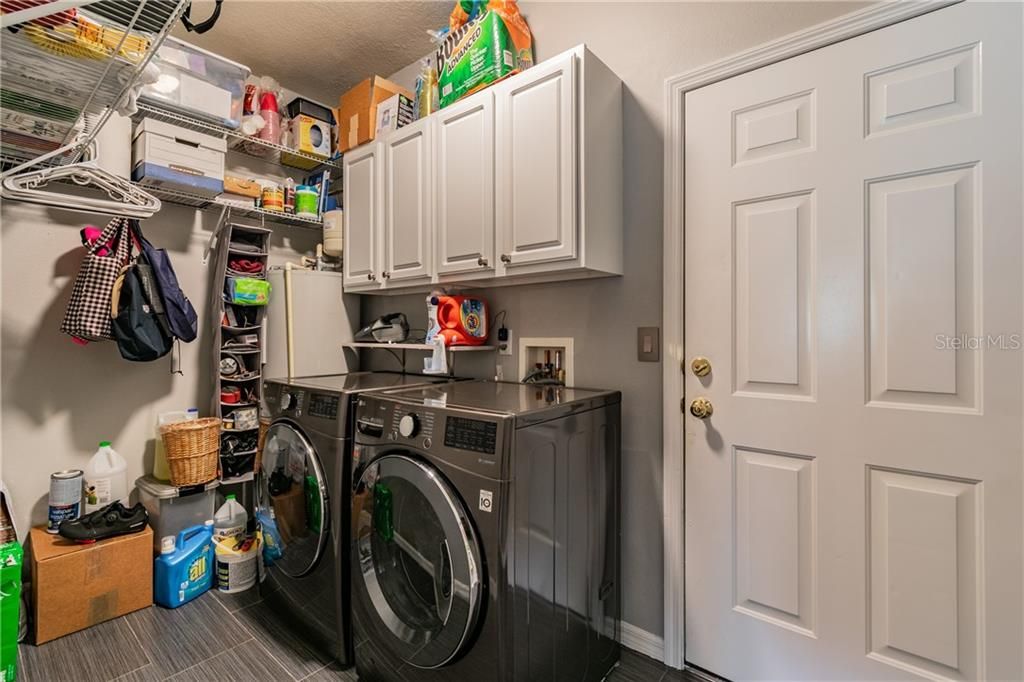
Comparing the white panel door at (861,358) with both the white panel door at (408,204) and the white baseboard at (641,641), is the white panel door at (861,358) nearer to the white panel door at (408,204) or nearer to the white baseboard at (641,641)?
the white baseboard at (641,641)

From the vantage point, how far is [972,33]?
4.05ft

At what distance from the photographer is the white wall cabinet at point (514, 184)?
1.66 metres

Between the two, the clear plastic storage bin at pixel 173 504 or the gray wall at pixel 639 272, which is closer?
the gray wall at pixel 639 272

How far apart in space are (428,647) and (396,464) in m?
0.54

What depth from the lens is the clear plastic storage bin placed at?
85.6 inches

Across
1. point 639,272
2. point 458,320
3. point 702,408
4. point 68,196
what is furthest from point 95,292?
point 702,408

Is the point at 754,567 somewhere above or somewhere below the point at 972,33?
below

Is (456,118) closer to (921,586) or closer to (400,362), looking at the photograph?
(400,362)

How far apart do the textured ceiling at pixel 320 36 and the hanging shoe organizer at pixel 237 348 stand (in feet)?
3.24

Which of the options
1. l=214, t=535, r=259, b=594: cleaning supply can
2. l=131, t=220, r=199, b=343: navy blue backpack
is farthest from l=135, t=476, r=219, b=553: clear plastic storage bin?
l=131, t=220, r=199, b=343: navy blue backpack

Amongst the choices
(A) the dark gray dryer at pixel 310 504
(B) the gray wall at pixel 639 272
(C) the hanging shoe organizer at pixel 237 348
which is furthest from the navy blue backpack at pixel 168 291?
(B) the gray wall at pixel 639 272

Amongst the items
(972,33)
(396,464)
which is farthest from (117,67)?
(972,33)

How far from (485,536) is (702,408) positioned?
2.90 feet

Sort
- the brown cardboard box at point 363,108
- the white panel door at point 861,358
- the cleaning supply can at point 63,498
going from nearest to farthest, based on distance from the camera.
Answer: the white panel door at point 861,358 < the cleaning supply can at point 63,498 < the brown cardboard box at point 363,108
